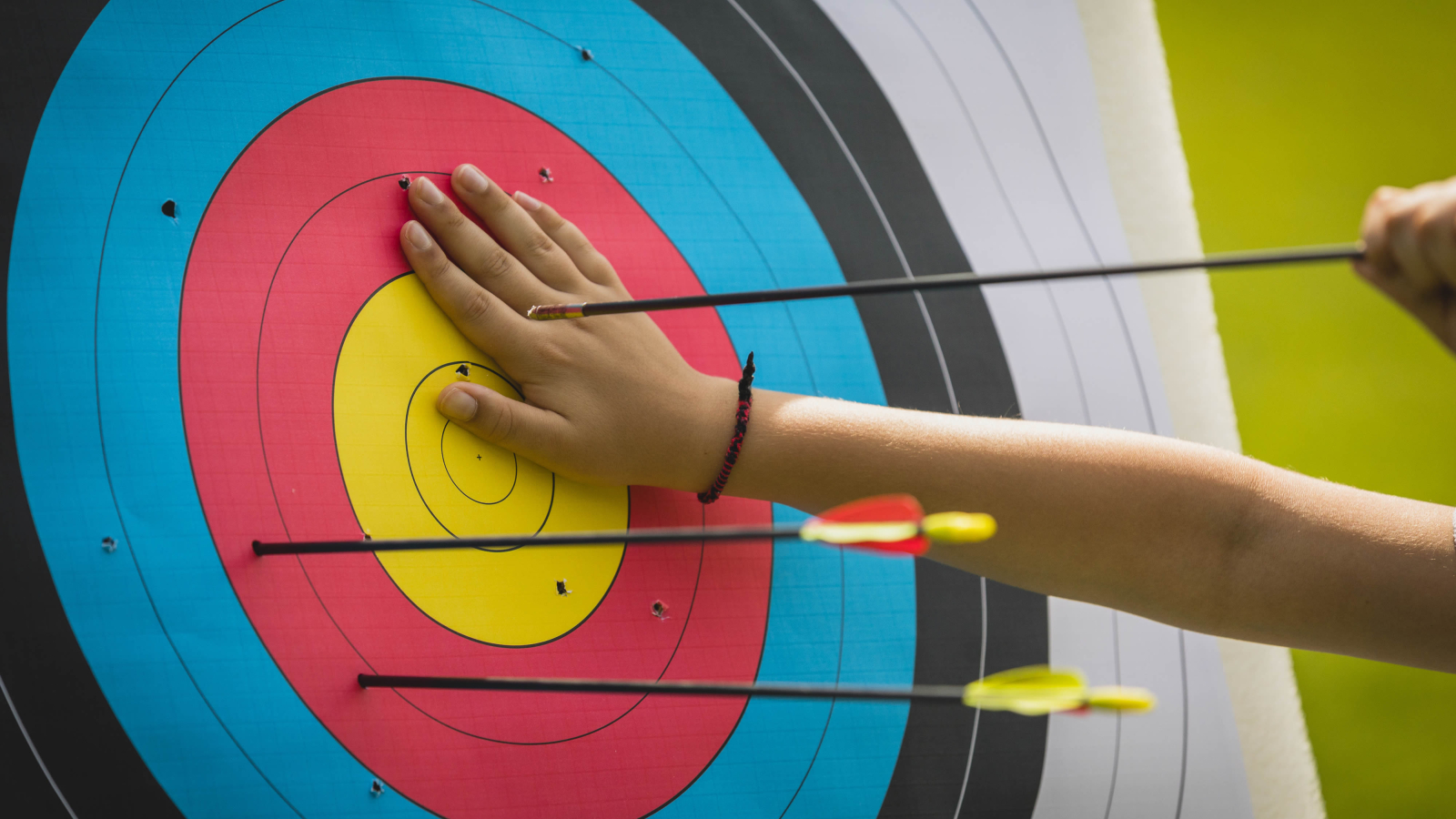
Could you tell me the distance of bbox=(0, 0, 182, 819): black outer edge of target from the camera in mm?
589

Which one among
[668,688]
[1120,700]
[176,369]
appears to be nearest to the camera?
[1120,700]

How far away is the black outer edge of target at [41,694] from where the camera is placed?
1.93 ft

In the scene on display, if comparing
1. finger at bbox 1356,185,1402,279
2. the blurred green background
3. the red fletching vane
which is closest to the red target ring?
the red fletching vane

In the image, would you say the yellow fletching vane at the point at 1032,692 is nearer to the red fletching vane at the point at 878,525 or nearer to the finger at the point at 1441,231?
the red fletching vane at the point at 878,525

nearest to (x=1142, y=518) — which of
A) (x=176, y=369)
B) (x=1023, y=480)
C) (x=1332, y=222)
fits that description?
(x=1023, y=480)

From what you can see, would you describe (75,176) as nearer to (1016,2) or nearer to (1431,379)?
(1016,2)

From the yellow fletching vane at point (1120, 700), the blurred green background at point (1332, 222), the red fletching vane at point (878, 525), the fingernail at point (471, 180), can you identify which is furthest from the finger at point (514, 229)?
the blurred green background at point (1332, 222)

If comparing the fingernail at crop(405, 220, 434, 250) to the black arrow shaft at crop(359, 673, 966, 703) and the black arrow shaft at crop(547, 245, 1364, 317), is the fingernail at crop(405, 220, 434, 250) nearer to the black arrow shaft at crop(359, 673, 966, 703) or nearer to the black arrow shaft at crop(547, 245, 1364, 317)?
the black arrow shaft at crop(547, 245, 1364, 317)

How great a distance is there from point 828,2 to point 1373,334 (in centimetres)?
98

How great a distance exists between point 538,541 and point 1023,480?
0.43 metres

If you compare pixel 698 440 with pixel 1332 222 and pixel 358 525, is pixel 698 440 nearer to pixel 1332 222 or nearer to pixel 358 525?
pixel 358 525

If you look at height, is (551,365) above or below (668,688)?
above

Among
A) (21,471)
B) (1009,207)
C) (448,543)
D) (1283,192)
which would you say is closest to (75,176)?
(21,471)

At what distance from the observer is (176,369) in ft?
2.20
